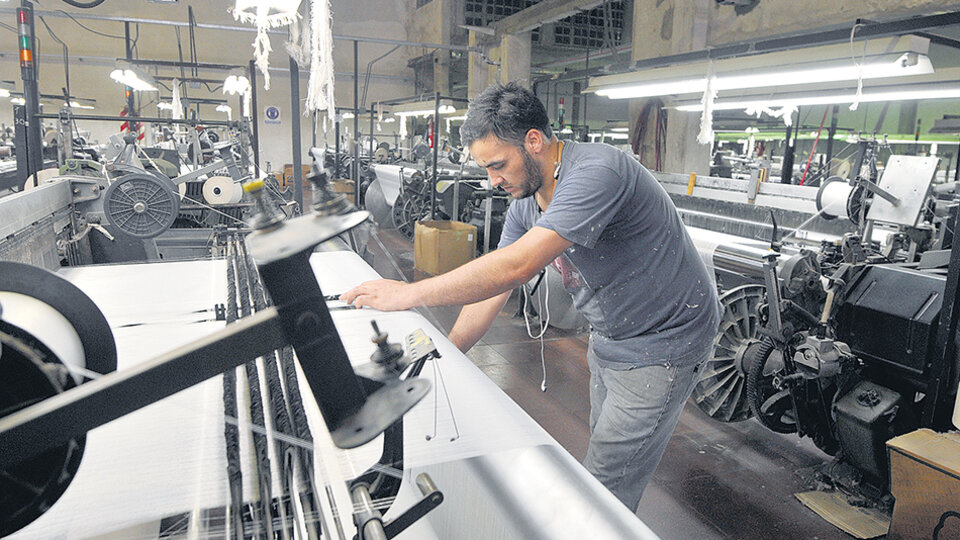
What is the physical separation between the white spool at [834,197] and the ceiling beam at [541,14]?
3.20 meters

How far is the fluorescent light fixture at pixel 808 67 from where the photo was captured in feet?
8.19

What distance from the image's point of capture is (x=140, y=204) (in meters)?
2.70

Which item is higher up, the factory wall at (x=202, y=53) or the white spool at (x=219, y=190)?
the factory wall at (x=202, y=53)

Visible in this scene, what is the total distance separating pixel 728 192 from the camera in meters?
4.82

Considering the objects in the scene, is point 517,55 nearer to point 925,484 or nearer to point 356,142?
point 356,142

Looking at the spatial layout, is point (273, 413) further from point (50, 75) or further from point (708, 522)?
point (50, 75)

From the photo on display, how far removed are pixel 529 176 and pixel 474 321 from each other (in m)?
0.40

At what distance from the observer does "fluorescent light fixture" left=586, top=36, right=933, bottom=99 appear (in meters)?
2.50

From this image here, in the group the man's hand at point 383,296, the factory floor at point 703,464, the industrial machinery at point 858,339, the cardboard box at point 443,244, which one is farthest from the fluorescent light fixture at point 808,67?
the cardboard box at point 443,244

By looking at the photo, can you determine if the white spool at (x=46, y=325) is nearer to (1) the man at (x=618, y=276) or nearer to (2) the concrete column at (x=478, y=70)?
(1) the man at (x=618, y=276)

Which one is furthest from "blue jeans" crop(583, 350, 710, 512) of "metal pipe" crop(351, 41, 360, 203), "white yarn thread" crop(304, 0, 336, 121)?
"metal pipe" crop(351, 41, 360, 203)

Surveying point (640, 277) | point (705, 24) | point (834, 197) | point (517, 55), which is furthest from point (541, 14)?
point (640, 277)

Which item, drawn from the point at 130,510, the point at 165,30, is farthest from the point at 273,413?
the point at 165,30

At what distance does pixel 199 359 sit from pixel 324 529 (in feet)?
1.16
